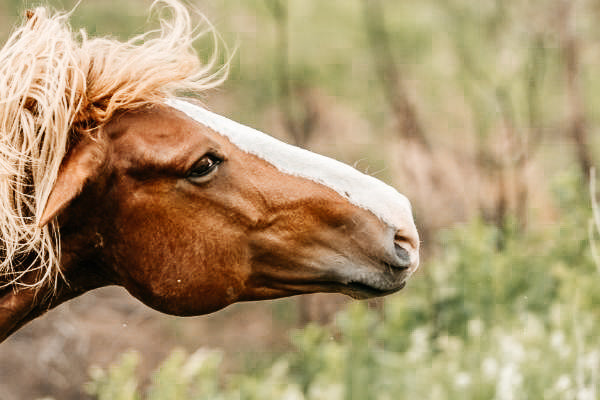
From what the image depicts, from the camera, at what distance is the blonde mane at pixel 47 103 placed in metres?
2.61

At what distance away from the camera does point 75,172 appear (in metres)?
2.62

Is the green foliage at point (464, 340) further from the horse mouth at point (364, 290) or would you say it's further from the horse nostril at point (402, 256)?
the horse nostril at point (402, 256)

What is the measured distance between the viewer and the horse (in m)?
2.70

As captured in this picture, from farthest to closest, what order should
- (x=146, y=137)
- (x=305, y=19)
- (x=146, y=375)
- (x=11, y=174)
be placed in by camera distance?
(x=305, y=19)
(x=146, y=375)
(x=146, y=137)
(x=11, y=174)

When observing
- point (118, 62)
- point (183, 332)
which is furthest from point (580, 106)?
point (118, 62)

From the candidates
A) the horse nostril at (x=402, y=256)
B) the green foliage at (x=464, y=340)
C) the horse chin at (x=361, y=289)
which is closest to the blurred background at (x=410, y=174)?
the green foliage at (x=464, y=340)

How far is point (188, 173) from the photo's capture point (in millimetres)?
2754

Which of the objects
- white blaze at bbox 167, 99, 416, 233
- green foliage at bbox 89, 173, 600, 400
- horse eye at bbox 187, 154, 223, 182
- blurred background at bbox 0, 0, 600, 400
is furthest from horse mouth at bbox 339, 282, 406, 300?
blurred background at bbox 0, 0, 600, 400

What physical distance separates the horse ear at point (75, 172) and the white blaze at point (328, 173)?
0.27 meters

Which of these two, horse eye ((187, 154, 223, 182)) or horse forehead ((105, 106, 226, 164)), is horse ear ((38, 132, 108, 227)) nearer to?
horse forehead ((105, 106, 226, 164))

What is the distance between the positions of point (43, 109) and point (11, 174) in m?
0.20

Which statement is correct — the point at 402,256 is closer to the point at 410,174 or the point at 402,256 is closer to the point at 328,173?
the point at 328,173

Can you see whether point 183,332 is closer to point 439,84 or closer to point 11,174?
point 439,84

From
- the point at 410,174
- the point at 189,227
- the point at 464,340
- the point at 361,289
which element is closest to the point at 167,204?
the point at 189,227
